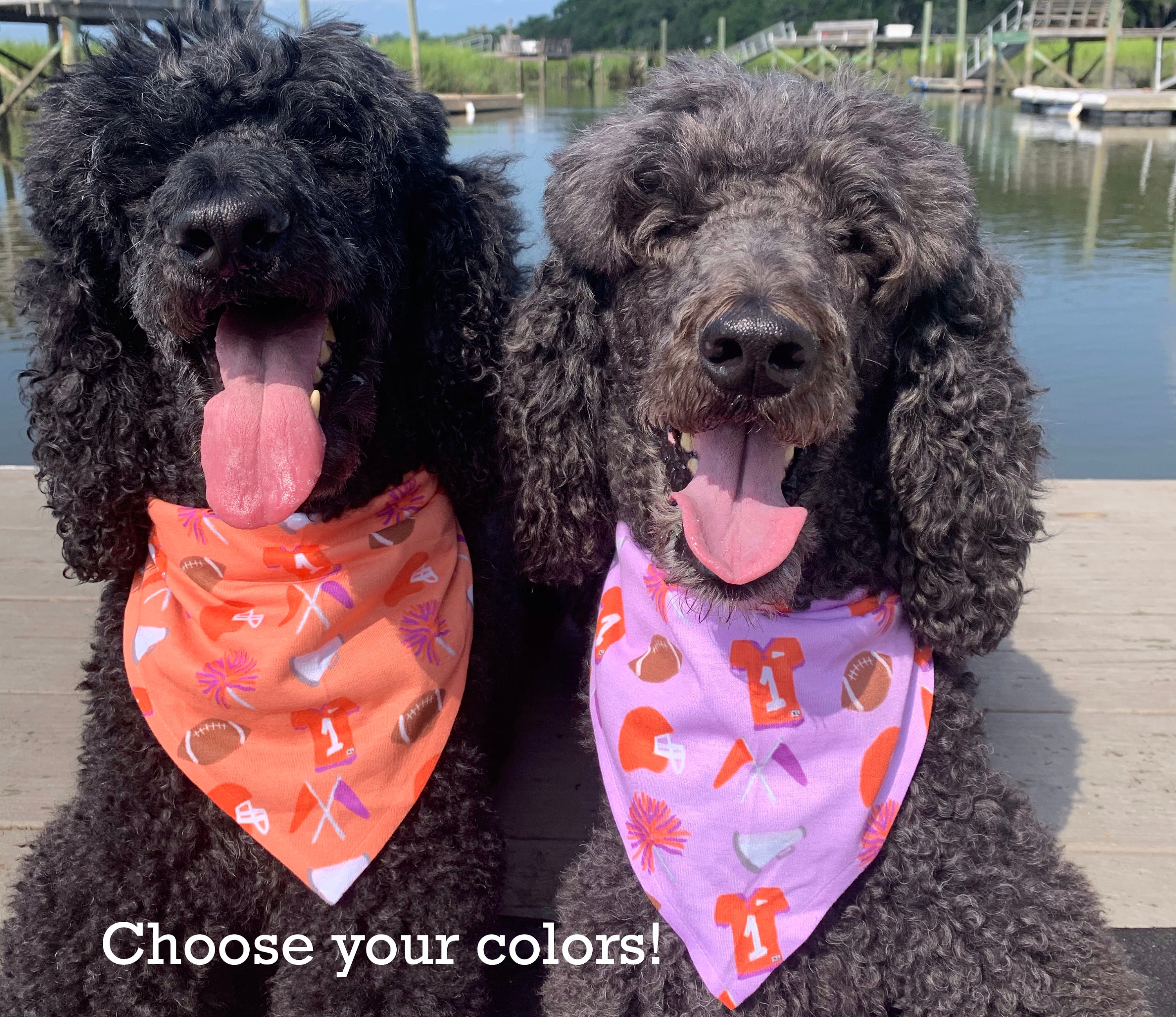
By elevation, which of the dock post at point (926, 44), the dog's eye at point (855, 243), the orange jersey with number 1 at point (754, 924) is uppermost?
the dock post at point (926, 44)

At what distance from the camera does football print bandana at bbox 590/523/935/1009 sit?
1.53 metres

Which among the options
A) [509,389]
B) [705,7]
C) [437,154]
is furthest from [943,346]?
[705,7]

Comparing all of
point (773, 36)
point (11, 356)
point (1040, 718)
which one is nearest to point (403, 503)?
point (1040, 718)

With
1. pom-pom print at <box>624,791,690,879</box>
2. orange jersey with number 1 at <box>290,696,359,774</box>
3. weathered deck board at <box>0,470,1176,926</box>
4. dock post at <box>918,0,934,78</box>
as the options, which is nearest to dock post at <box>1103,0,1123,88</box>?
dock post at <box>918,0,934,78</box>

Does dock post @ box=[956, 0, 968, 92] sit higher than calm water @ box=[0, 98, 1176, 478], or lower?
higher

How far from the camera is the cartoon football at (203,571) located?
5.50 ft

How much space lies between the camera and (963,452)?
1511mm

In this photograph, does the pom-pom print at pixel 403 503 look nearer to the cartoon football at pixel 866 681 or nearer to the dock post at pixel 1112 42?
the cartoon football at pixel 866 681

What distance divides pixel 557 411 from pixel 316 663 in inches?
22.5

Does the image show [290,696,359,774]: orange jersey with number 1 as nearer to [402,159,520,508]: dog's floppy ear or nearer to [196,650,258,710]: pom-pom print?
[196,650,258,710]: pom-pom print

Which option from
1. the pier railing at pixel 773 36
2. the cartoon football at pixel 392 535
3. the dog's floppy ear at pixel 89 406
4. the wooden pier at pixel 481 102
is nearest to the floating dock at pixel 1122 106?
the pier railing at pixel 773 36

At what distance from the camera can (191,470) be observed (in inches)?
66.2

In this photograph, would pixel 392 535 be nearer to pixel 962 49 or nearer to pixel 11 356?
pixel 11 356

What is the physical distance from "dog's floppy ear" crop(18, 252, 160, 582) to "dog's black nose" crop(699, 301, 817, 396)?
0.90 meters
